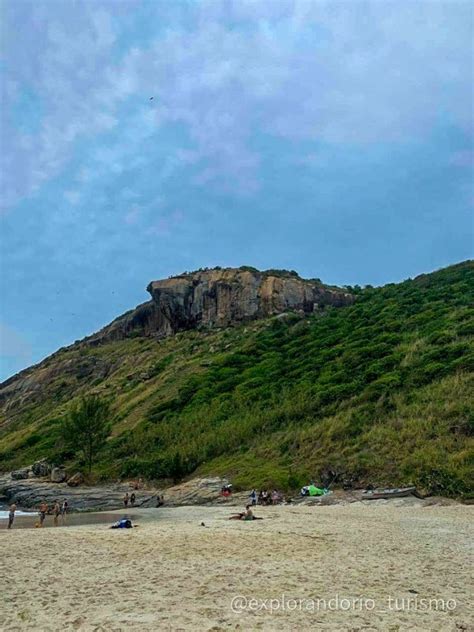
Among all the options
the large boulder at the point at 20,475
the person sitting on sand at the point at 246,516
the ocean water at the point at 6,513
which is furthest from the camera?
the large boulder at the point at 20,475

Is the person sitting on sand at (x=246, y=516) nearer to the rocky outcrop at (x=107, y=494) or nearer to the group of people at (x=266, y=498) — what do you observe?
the group of people at (x=266, y=498)

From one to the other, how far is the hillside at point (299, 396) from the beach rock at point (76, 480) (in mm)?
1779

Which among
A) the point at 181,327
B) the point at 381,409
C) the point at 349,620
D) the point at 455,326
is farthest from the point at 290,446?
the point at 181,327

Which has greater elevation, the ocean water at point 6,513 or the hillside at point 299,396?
the hillside at point 299,396

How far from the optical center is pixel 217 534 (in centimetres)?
1819

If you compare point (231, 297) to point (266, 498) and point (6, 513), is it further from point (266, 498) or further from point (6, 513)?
point (266, 498)

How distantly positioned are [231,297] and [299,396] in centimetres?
5000

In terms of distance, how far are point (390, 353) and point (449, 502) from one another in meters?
24.1

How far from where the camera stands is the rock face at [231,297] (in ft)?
300

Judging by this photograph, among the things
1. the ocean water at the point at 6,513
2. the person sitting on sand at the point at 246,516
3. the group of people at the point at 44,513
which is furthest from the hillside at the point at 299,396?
the group of people at the point at 44,513

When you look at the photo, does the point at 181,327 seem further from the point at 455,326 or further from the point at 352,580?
the point at 352,580

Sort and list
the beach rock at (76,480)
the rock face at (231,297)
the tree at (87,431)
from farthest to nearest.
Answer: the rock face at (231,297), the tree at (87,431), the beach rock at (76,480)

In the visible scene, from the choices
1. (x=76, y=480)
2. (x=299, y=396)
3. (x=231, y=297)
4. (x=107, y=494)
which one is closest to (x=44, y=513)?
(x=107, y=494)

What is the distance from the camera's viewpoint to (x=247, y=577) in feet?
38.0
